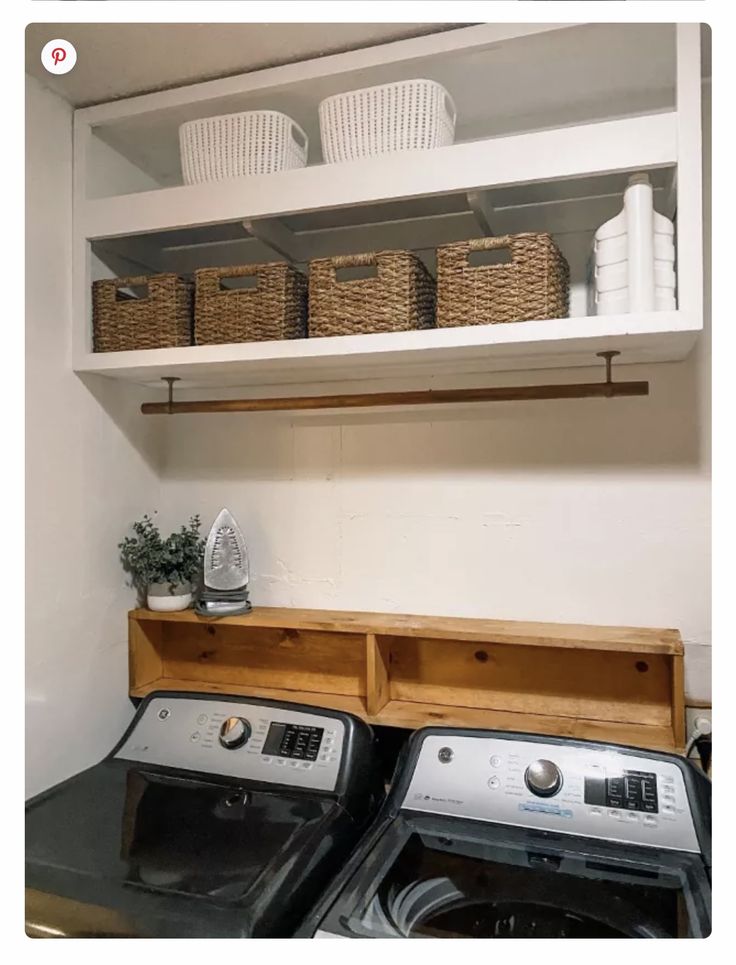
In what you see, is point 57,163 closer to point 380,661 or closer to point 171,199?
point 171,199

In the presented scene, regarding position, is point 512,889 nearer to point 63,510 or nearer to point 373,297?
point 373,297

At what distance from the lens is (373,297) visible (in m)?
1.33

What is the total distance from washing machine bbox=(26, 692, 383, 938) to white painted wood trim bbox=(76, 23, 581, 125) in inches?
47.2

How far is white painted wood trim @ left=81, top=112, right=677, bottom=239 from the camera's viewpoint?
1.16 meters

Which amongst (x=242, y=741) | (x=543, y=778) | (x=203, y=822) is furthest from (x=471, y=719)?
(x=203, y=822)

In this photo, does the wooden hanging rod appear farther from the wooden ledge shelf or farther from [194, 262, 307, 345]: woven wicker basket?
the wooden ledge shelf

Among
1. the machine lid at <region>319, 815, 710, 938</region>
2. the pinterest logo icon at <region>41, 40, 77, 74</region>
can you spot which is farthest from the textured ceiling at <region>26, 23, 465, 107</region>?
the machine lid at <region>319, 815, 710, 938</region>

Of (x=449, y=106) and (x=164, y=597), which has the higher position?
(x=449, y=106)

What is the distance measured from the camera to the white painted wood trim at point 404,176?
116 centimetres

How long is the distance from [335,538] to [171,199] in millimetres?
806

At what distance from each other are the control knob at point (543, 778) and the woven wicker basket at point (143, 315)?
105 cm

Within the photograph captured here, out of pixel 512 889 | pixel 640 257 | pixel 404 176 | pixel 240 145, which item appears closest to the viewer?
pixel 512 889

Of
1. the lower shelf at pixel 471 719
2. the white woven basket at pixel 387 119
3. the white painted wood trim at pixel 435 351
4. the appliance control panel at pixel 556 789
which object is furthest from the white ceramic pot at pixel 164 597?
the white woven basket at pixel 387 119

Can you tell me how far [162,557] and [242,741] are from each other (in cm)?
48
